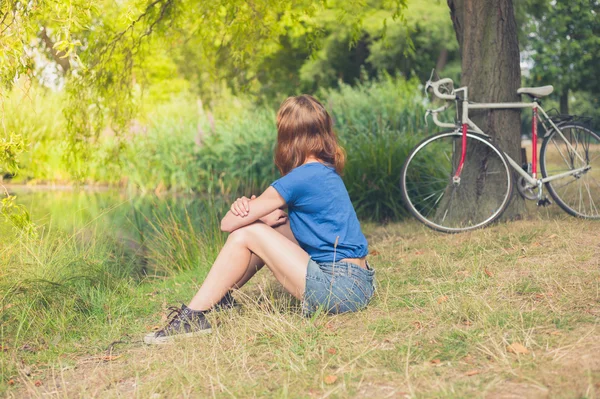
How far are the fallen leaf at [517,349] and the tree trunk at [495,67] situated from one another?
10.1ft

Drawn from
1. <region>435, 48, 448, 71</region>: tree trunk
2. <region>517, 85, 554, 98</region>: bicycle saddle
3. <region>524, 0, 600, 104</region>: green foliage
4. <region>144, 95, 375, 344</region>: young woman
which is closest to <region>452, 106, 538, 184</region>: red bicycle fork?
<region>517, 85, 554, 98</region>: bicycle saddle

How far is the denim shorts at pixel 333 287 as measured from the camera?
11.7 ft

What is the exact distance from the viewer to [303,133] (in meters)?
3.64

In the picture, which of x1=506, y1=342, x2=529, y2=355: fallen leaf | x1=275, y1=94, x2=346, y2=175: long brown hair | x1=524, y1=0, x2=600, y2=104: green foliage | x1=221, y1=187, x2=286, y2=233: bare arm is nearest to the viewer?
x1=506, y1=342, x2=529, y2=355: fallen leaf

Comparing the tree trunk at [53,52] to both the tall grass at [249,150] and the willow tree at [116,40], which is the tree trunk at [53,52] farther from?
the tall grass at [249,150]

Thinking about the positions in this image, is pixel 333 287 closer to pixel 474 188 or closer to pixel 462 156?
pixel 462 156

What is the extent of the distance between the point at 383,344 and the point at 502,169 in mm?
3084

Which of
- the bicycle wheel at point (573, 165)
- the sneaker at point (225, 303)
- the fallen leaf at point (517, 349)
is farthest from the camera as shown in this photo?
the bicycle wheel at point (573, 165)

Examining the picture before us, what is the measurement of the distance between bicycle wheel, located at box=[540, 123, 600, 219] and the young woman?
9.37 feet

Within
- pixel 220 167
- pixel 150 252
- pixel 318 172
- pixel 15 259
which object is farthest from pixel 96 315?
pixel 220 167

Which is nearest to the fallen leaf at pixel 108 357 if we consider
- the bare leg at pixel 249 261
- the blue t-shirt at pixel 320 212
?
the bare leg at pixel 249 261

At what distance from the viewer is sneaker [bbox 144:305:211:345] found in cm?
357

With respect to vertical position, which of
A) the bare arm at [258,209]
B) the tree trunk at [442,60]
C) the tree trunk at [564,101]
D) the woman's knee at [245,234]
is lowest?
the tree trunk at [564,101]

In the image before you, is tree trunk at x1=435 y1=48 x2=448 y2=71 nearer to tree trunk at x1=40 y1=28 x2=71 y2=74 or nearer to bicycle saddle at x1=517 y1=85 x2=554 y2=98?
bicycle saddle at x1=517 y1=85 x2=554 y2=98
